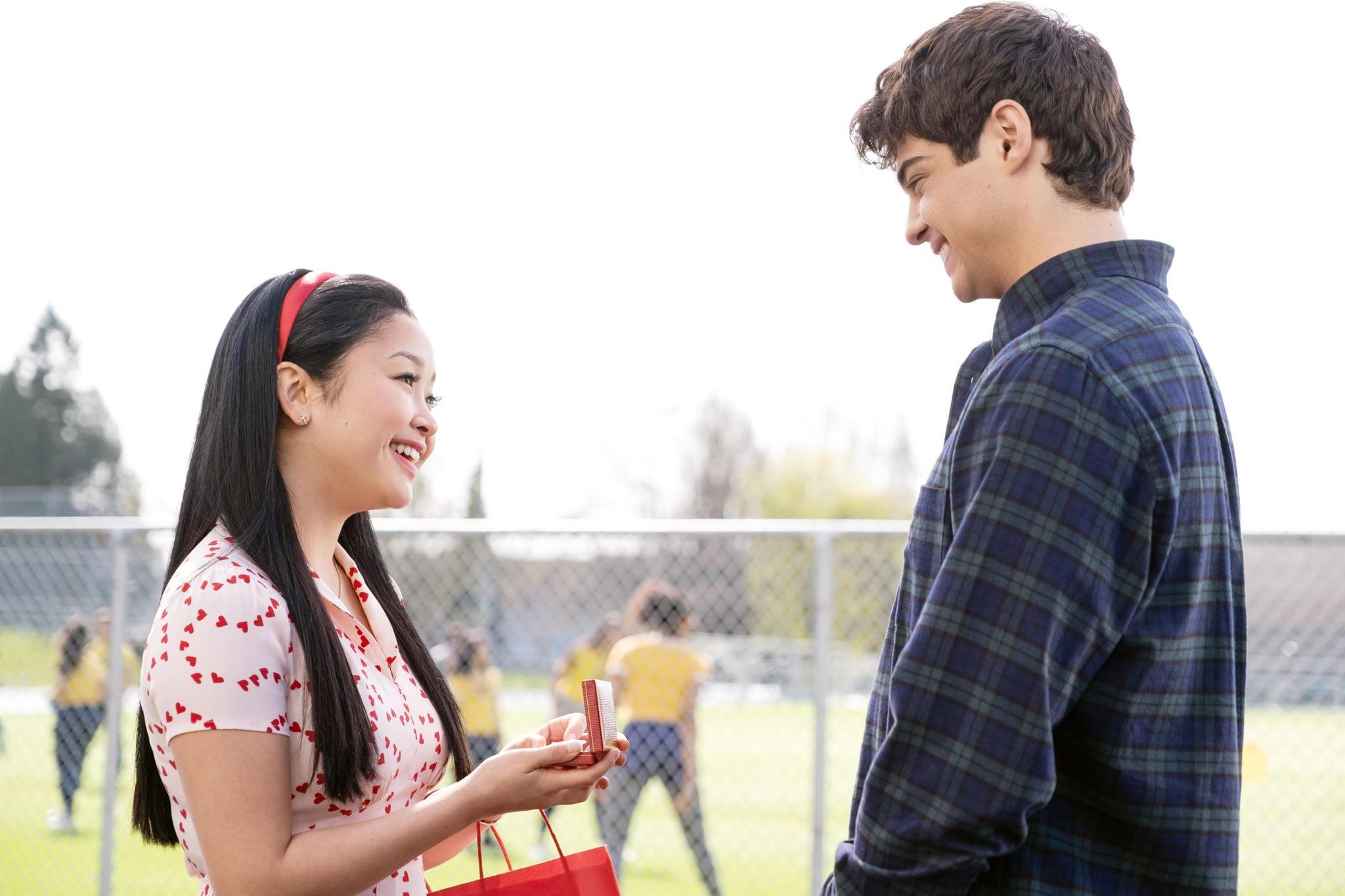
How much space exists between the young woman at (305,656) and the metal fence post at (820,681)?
2646 millimetres

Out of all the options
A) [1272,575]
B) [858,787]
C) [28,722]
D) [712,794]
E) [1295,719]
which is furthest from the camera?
[712,794]

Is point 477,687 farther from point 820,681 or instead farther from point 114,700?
point 820,681

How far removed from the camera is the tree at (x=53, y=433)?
47969 millimetres

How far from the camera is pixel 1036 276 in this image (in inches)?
62.8

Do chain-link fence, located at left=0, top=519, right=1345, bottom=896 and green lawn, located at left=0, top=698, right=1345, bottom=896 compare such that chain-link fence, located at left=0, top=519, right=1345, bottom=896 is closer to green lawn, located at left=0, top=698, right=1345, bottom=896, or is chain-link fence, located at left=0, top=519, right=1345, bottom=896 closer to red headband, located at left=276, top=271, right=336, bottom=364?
green lawn, located at left=0, top=698, right=1345, bottom=896

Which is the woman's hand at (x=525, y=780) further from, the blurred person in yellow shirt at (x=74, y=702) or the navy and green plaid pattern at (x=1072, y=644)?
the blurred person in yellow shirt at (x=74, y=702)

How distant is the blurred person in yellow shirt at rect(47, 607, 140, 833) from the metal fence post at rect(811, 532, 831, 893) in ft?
13.5

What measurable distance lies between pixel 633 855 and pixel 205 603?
6654mm

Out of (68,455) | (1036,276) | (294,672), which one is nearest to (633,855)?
(294,672)

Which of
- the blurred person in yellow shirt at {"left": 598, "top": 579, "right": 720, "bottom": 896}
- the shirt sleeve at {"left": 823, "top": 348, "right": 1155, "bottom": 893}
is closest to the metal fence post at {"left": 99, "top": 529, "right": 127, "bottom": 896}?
the blurred person in yellow shirt at {"left": 598, "top": 579, "right": 720, "bottom": 896}

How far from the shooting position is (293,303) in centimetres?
207

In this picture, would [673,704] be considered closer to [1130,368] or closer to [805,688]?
[805,688]

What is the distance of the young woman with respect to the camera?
1722 millimetres

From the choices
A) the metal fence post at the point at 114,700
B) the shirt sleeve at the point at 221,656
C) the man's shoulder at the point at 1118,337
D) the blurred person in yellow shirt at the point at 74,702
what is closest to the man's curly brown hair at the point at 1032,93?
the man's shoulder at the point at 1118,337
